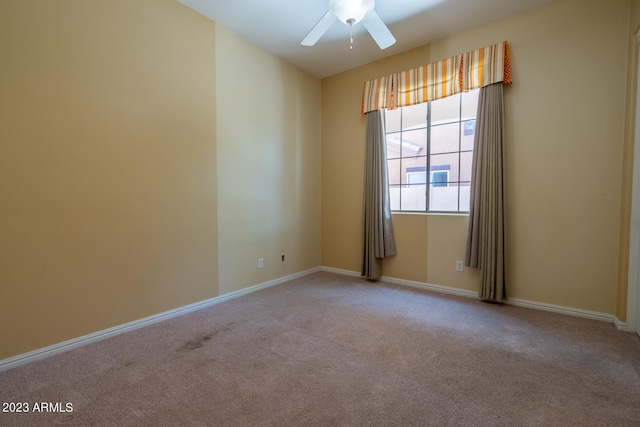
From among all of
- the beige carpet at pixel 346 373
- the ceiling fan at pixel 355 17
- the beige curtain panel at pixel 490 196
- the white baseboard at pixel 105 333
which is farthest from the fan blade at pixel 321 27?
the white baseboard at pixel 105 333

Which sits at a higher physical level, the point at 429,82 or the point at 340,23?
the point at 340,23

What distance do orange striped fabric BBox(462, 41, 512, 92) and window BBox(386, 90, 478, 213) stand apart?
0.21 metres

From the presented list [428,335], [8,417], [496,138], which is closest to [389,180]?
[496,138]

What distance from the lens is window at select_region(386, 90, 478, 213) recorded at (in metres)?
3.22

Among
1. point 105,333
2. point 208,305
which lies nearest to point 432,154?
point 208,305

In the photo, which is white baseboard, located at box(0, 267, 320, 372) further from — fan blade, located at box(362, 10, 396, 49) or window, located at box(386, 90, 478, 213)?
fan blade, located at box(362, 10, 396, 49)

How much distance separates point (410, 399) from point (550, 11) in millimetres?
3570

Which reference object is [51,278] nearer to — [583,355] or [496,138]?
[583,355]

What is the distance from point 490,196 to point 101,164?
3550mm

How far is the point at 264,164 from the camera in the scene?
3.51 m

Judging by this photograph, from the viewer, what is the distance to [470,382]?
1.65m

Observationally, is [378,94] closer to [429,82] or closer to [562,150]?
[429,82]

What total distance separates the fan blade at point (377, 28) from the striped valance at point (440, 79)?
3.12 ft

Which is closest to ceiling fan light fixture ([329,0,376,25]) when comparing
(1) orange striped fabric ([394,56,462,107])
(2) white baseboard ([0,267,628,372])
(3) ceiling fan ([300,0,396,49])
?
(3) ceiling fan ([300,0,396,49])
